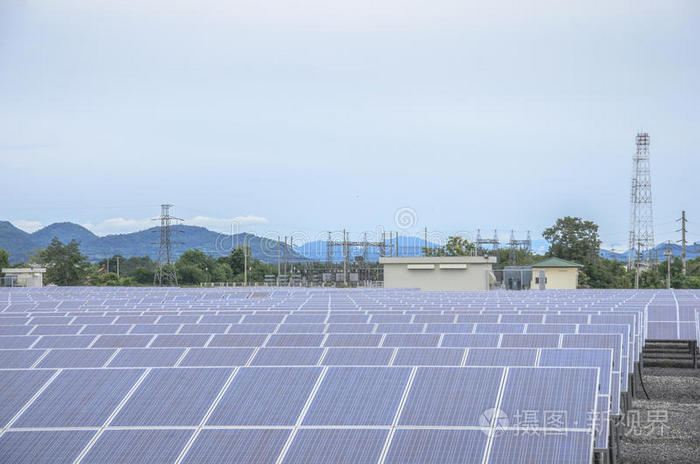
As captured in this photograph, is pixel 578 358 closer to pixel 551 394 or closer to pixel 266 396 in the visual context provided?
pixel 551 394

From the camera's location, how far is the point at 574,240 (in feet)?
308

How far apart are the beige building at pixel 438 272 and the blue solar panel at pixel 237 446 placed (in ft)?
153

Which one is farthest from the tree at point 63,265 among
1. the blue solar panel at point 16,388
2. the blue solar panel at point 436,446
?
the blue solar panel at point 436,446

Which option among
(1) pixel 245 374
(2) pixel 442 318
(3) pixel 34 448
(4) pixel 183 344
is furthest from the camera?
(2) pixel 442 318

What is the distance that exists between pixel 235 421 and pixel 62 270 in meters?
85.3

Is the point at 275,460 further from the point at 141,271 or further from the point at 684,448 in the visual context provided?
the point at 141,271

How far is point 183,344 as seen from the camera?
14188 millimetres

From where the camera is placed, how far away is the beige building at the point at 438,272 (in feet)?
177

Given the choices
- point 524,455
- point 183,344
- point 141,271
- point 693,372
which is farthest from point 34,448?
point 141,271

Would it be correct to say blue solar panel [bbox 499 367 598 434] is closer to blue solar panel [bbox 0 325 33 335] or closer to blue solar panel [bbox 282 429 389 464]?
blue solar panel [bbox 282 429 389 464]

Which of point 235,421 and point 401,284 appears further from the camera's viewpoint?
point 401,284

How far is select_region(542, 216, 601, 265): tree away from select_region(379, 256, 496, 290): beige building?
40953mm

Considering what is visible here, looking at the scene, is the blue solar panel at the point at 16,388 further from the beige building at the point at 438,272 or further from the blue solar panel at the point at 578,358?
the beige building at the point at 438,272

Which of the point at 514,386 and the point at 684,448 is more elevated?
the point at 514,386
